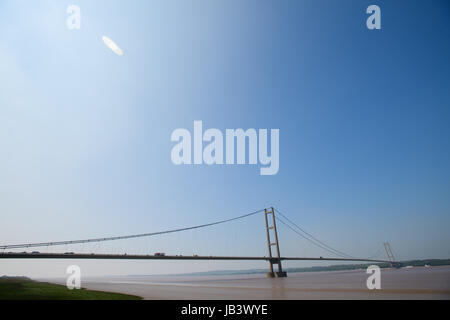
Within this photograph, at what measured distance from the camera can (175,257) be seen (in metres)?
46.0

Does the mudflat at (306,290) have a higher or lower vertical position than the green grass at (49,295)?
lower

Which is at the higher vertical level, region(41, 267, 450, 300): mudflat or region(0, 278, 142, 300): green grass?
region(0, 278, 142, 300): green grass
